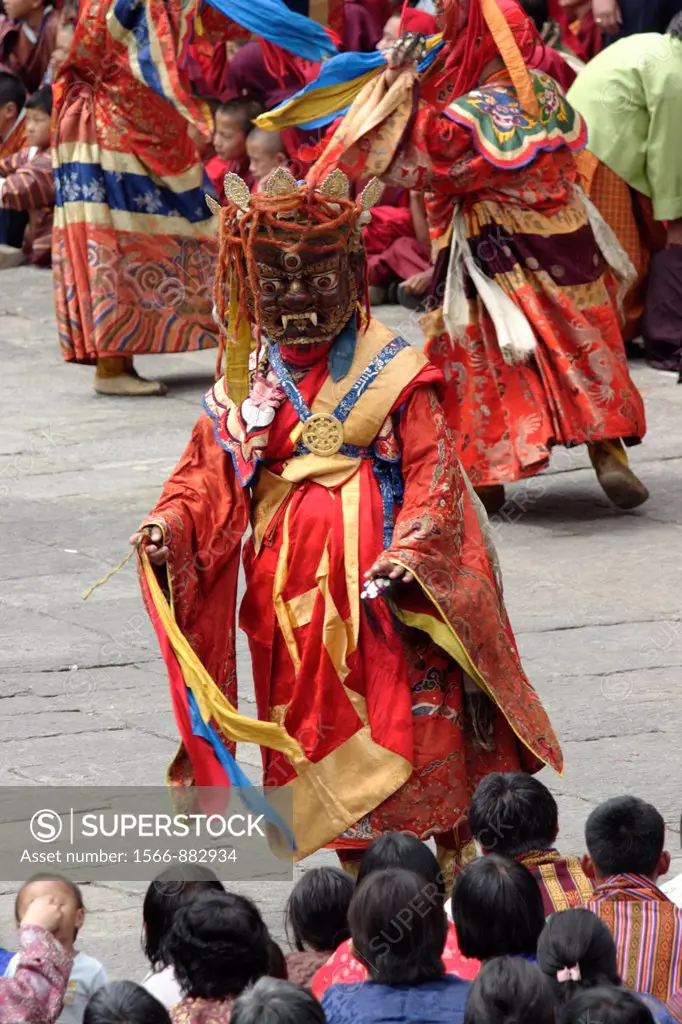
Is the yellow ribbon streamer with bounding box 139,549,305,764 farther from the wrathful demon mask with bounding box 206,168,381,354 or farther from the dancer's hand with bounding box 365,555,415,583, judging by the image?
the wrathful demon mask with bounding box 206,168,381,354

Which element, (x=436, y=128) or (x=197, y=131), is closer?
(x=436, y=128)

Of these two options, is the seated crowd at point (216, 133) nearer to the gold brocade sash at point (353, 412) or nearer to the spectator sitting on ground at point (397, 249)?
the spectator sitting on ground at point (397, 249)

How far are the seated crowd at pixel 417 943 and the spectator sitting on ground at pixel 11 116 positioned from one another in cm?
972

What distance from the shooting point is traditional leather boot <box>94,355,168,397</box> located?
10.7m

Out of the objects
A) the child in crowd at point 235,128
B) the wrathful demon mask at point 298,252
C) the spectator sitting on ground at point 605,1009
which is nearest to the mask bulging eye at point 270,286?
the wrathful demon mask at point 298,252

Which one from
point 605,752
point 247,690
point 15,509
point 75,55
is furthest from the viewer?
point 75,55

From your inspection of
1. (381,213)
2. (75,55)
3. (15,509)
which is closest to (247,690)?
(15,509)

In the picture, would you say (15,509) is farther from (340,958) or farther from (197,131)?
(340,958)

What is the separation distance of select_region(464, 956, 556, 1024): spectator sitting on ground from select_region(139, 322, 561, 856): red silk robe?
146 cm

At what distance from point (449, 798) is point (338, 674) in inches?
14.6

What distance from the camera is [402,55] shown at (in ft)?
21.5

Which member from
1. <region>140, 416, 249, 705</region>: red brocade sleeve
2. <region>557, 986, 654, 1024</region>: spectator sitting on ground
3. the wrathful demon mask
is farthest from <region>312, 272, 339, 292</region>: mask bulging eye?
<region>557, 986, 654, 1024</region>: spectator sitting on ground

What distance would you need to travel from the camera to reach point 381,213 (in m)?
11.9

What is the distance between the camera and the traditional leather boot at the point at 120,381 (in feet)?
35.1
